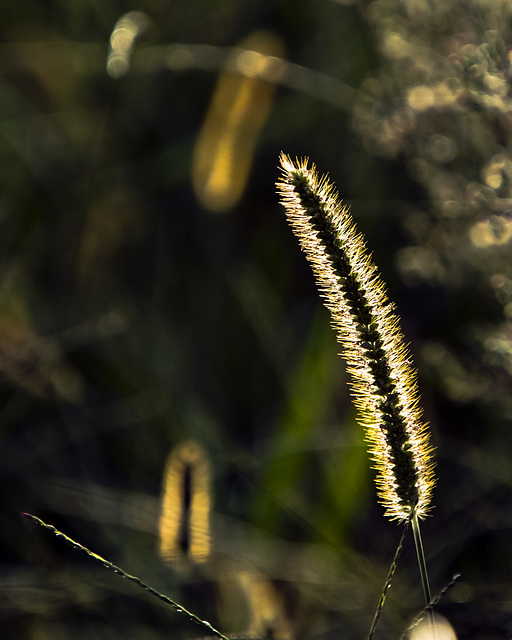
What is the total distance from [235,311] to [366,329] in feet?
7.09

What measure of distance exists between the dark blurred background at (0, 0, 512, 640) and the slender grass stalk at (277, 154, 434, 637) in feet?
1.96

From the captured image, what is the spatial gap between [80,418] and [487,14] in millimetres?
1978

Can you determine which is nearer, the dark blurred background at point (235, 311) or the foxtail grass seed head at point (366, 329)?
the foxtail grass seed head at point (366, 329)

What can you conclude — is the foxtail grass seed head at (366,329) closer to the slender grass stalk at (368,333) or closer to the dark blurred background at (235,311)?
the slender grass stalk at (368,333)

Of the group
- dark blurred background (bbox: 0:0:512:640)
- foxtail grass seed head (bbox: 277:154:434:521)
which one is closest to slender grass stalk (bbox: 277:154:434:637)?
foxtail grass seed head (bbox: 277:154:434:521)

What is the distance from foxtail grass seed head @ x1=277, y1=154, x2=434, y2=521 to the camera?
3.07ft

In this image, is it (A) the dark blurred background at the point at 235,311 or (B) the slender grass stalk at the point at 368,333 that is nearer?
(B) the slender grass stalk at the point at 368,333

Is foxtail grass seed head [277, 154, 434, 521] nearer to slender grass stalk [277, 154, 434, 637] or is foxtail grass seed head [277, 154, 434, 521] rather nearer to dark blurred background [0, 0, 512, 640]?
slender grass stalk [277, 154, 434, 637]

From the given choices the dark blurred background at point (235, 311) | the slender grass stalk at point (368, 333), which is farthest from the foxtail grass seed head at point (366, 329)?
the dark blurred background at point (235, 311)

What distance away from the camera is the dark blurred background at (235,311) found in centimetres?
195

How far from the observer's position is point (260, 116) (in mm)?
3018

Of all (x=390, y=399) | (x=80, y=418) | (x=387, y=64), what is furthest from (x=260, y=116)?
(x=390, y=399)

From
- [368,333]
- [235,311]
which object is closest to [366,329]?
[368,333]

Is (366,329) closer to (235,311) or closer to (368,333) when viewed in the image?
(368,333)
